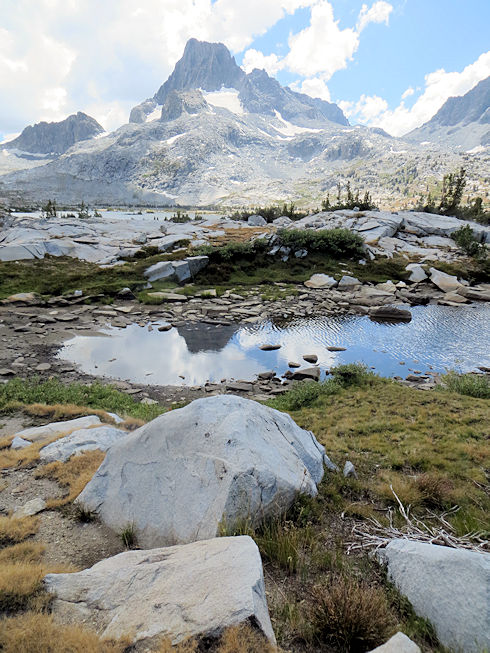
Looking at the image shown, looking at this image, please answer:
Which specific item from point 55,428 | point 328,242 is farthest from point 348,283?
point 55,428

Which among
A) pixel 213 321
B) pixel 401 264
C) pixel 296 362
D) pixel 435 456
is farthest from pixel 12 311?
pixel 401 264

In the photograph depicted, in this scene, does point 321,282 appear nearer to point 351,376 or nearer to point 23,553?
point 351,376

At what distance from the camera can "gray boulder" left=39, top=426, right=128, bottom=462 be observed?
7.93 metres

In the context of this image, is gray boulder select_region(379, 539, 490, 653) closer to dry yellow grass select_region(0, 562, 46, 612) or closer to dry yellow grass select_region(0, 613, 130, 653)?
dry yellow grass select_region(0, 613, 130, 653)

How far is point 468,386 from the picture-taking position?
13.8 meters

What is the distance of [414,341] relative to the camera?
69.7 ft

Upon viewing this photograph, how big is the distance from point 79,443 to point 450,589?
7993 millimetres

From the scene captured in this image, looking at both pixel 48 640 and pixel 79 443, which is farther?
pixel 79 443

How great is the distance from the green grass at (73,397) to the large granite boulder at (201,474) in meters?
5.60

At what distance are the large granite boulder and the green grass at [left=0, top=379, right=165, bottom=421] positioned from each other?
5.60 meters

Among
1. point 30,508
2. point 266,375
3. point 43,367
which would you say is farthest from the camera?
point 266,375

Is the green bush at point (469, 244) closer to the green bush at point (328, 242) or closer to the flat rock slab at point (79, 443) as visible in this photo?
the green bush at point (328, 242)

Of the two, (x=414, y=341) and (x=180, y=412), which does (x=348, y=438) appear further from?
(x=414, y=341)

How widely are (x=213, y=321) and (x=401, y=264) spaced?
25076 millimetres
